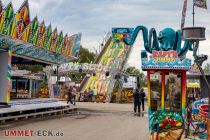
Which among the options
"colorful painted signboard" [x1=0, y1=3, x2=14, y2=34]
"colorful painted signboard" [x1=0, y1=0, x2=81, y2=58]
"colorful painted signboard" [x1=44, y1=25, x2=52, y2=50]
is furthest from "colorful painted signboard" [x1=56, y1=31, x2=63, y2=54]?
"colorful painted signboard" [x1=0, y1=3, x2=14, y2=34]

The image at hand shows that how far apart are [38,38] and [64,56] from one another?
5.52 m

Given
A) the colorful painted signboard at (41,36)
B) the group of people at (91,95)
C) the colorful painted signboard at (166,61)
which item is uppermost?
the colorful painted signboard at (41,36)

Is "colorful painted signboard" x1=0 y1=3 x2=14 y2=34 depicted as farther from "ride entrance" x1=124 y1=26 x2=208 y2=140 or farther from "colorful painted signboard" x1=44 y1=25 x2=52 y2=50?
"ride entrance" x1=124 y1=26 x2=208 y2=140

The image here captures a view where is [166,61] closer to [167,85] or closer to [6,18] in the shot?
[167,85]

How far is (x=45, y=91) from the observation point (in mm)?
43031

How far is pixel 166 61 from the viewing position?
Result: 33.9 ft

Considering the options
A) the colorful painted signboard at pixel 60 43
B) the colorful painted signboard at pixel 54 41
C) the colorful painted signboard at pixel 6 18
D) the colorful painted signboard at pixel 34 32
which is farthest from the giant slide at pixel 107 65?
the colorful painted signboard at pixel 6 18

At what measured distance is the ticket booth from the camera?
9.95 metres

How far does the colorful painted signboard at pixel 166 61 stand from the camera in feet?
33.8

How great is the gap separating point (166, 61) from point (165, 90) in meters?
0.77

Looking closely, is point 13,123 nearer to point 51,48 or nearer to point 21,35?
point 21,35

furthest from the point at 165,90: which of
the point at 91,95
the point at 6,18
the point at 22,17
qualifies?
the point at 91,95

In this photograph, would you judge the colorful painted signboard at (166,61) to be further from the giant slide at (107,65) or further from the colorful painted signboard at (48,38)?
the giant slide at (107,65)

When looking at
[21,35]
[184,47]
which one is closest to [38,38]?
[21,35]
